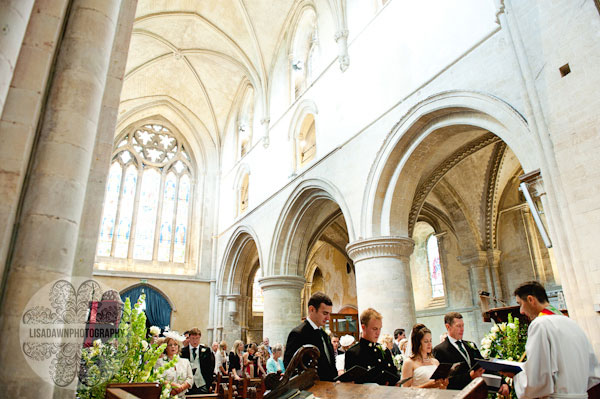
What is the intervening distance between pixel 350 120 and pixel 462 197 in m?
4.55

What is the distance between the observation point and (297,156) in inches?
442

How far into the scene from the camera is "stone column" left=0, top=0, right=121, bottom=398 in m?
1.97

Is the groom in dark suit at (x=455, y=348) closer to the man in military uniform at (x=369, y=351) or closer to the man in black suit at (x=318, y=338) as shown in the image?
the man in military uniform at (x=369, y=351)

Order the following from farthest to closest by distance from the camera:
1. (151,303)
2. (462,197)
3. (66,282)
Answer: (151,303) < (462,197) < (66,282)

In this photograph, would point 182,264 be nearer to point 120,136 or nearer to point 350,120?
point 120,136

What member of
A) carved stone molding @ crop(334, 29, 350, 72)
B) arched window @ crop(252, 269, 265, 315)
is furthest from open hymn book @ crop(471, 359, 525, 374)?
arched window @ crop(252, 269, 265, 315)

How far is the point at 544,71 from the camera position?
4.31 metres

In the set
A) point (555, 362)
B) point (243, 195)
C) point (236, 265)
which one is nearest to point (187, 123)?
point (243, 195)

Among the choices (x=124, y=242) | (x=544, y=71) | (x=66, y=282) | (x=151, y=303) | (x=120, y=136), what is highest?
(x=120, y=136)

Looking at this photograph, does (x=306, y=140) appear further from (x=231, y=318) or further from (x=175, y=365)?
(x=175, y=365)

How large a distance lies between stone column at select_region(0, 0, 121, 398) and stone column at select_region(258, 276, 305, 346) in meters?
8.94

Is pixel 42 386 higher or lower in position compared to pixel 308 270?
lower

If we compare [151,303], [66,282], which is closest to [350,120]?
[66,282]

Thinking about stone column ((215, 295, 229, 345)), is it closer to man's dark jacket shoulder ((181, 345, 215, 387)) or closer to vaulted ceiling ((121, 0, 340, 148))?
vaulted ceiling ((121, 0, 340, 148))
